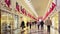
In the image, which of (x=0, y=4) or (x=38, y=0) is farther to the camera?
(x=38, y=0)


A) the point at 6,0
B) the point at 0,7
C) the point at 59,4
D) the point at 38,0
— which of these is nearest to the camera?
the point at 0,7

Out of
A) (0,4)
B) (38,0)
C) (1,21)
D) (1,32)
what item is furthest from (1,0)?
(38,0)

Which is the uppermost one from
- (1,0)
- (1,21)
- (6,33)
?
(1,0)

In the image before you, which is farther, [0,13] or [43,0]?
[43,0]

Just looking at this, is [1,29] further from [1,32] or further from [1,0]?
[1,0]

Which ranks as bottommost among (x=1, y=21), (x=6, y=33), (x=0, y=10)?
(x=6, y=33)

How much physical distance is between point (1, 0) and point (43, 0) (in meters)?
7.15

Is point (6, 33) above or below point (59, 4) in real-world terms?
below

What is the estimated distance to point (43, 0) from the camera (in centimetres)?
1081

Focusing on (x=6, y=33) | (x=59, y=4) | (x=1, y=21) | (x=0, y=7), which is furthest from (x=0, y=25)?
(x=59, y=4)

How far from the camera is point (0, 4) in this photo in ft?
12.3

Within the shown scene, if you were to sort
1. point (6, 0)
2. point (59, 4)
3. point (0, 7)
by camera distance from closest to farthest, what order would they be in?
point (0, 7) < point (6, 0) < point (59, 4)

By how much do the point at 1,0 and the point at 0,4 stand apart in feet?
0.51

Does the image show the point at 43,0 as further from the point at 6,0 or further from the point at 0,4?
the point at 0,4
